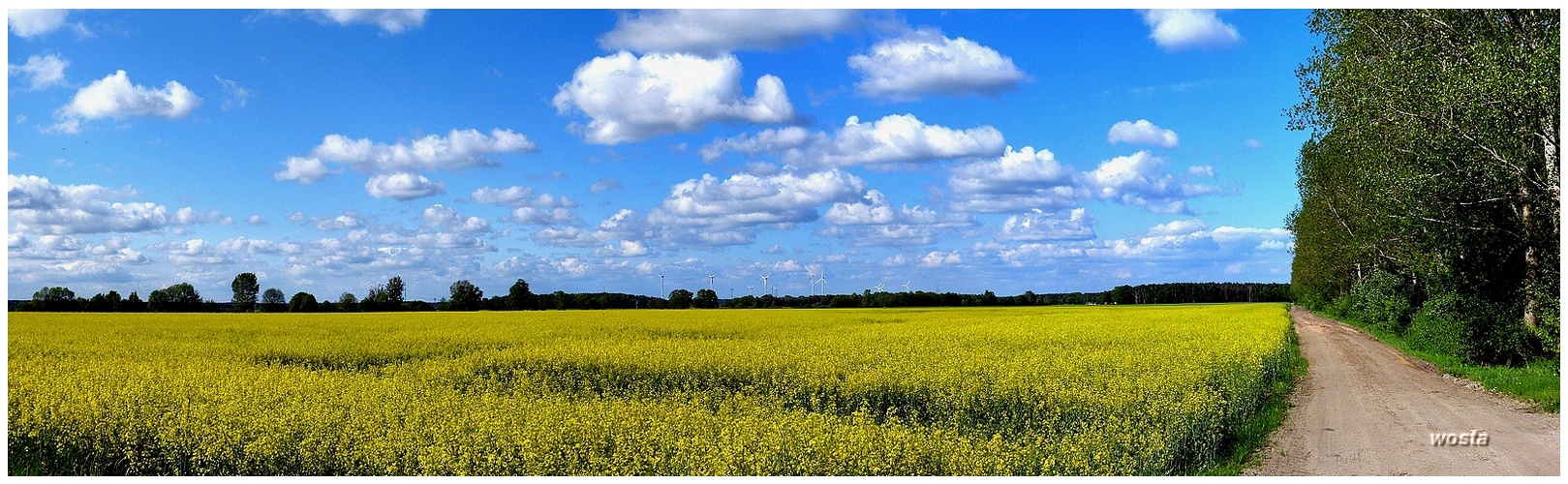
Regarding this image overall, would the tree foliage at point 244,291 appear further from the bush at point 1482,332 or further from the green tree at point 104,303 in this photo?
the bush at point 1482,332

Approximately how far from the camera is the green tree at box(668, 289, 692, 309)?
6347cm

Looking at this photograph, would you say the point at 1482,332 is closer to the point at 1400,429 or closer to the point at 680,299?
the point at 1400,429

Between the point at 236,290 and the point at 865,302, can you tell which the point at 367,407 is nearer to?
the point at 236,290

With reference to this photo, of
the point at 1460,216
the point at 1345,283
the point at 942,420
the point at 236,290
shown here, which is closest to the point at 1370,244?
the point at 1460,216

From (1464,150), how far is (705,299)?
4737cm

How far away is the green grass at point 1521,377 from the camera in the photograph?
1628 cm

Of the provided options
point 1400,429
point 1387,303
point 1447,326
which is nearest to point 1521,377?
point 1447,326

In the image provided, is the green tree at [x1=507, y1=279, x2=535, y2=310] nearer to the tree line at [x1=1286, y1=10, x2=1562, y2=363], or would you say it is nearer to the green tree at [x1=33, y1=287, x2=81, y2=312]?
the green tree at [x1=33, y1=287, x2=81, y2=312]

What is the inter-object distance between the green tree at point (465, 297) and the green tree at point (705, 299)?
1314 cm

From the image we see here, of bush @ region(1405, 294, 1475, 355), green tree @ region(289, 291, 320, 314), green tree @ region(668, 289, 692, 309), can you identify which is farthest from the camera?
green tree @ region(668, 289, 692, 309)

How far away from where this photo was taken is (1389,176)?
22.2m

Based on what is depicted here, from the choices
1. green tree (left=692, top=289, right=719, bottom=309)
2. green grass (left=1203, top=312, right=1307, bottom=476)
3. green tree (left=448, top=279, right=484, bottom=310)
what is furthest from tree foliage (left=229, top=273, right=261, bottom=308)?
green grass (left=1203, top=312, right=1307, bottom=476)

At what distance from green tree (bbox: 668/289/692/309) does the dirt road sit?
44516mm
